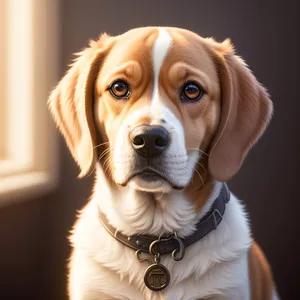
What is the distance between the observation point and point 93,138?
155 centimetres

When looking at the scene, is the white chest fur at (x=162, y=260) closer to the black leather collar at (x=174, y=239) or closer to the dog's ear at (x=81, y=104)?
the black leather collar at (x=174, y=239)

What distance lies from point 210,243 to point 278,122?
45cm

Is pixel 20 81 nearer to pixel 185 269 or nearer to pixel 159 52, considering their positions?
pixel 159 52

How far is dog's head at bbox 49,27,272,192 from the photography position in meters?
1.39

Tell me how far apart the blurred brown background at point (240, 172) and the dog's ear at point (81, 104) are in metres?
0.11

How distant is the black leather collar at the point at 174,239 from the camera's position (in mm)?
1515

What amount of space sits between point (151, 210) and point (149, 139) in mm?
276

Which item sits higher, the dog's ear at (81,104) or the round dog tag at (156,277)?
the dog's ear at (81,104)

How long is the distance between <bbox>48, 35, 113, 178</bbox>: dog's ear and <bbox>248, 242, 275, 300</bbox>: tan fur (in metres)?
0.49

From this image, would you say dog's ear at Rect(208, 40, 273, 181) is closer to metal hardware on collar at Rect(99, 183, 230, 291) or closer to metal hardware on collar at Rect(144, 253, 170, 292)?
metal hardware on collar at Rect(99, 183, 230, 291)

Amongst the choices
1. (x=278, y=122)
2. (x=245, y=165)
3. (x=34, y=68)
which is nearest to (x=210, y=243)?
(x=245, y=165)

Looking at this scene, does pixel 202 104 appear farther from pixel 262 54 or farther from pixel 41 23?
pixel 41 23

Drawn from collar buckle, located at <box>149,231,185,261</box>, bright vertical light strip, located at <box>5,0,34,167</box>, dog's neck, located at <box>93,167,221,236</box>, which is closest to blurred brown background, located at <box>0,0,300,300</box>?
bright vertical light strip, located at <box>5,0,34,167</box>

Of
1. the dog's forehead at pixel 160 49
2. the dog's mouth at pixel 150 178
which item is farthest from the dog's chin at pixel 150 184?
the dog's forehead at pixel 160 49
